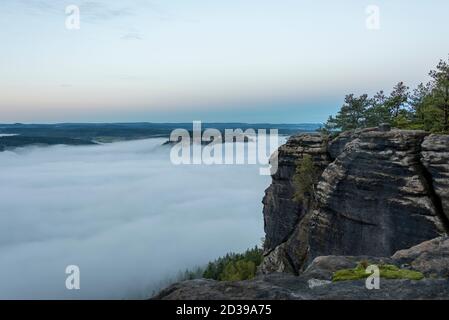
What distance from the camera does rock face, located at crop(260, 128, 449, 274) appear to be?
29.2 metres

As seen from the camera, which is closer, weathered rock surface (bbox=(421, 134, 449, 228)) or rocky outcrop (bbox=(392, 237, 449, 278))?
rocky outcrop (bbox=(392, 237, 449, 278))

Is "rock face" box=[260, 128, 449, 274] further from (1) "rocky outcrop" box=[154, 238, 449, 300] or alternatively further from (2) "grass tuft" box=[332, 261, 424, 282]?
(2) "grass tuft" box=[332, 261, 424, 282]

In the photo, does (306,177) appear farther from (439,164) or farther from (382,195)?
(439,164)

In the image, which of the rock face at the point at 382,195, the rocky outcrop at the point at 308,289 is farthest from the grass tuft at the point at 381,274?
the rock face at the point at 382,195

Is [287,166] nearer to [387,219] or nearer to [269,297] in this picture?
[387,219]

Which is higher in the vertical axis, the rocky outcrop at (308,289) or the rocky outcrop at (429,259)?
the rocky outcrop at (308,289)

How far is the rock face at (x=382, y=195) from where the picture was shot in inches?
1151

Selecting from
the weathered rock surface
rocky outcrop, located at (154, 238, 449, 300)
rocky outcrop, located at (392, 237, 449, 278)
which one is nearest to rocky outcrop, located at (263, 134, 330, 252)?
the weathered rock surface

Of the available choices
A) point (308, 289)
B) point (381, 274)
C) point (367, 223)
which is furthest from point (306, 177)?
point (308, 289)

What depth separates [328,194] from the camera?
3891cm

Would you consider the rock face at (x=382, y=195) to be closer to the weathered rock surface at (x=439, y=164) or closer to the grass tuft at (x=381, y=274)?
the weathered rock surface at (x=439, y=164)

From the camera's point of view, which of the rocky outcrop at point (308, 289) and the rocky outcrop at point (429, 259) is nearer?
the rocky outcrop at point (308, 289)
